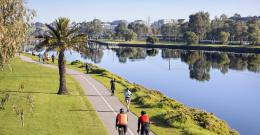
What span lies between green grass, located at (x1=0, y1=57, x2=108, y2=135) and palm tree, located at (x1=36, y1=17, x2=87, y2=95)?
280cm

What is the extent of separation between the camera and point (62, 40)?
42.0 m

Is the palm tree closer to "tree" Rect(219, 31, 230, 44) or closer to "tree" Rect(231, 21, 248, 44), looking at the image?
"tree" Rect(219, 31, 230, 44)

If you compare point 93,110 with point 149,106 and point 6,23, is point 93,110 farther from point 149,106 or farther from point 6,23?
point 6,23

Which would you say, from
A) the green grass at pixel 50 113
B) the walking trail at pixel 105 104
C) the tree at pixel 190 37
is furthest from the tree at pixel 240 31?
the green grass at pixel 50 113

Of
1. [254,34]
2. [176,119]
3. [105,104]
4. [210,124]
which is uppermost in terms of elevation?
[254,34]

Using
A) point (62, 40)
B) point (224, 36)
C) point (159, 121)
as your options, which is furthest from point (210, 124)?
point (224, 36)

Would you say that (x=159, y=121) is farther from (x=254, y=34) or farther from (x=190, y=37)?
(x=190, y=37)

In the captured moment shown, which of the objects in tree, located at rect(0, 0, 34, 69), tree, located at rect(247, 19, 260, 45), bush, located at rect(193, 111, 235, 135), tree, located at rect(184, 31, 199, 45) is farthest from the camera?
tree, located at rect(184, 31, 199, 45)

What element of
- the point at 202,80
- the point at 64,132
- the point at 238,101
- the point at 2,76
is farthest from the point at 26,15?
the point at 202,80

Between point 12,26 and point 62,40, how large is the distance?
1572 centimetres

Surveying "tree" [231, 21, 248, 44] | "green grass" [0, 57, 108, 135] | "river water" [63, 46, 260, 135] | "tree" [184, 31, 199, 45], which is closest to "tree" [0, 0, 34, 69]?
"green grass" [0, 57, 108, 135]

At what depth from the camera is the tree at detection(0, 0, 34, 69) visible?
25062mm

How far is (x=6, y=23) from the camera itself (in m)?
26.2

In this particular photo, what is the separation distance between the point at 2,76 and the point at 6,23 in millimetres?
29817
